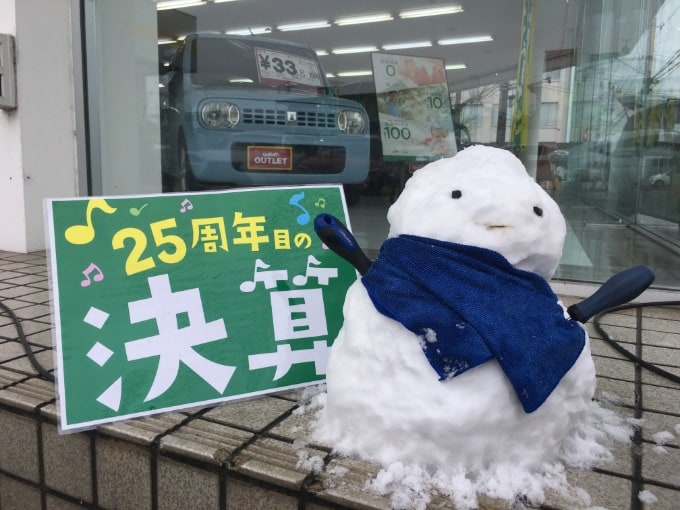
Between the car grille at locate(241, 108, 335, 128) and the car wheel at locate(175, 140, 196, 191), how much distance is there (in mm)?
489

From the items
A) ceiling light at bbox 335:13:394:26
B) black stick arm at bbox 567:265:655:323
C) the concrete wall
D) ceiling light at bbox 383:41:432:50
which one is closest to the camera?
black stick arm at bbox 567:265:655:323

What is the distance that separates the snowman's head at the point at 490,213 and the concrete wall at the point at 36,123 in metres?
3.12

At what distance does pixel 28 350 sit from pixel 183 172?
2038 millimetres

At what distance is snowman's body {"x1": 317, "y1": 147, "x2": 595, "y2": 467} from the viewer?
1112 millimetres

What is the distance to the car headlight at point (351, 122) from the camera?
373 centimetres

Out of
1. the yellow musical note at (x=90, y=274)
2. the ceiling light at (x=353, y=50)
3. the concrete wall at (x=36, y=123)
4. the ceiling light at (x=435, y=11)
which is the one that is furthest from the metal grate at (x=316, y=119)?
the yellow musical note at (x=90, y=274)

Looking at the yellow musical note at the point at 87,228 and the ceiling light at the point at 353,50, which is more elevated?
the ceiling light at the point at 353,50

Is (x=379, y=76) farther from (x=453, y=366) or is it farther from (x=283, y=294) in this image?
(x=453, y=366)

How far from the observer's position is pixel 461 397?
110cm

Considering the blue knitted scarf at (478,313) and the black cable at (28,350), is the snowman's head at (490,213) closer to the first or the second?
the blue knitted scarf at (478,313)

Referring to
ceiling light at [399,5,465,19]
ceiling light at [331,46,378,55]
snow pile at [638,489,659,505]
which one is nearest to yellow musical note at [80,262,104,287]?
snow pile at [638,489,659,505]

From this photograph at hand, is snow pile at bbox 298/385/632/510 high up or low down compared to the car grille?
down

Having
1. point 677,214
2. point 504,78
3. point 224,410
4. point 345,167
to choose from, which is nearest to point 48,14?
point 345,167

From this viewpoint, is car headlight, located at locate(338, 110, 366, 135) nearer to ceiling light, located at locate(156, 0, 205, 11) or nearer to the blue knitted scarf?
ceiling light, located at locate(156, 0, 205, 11)
